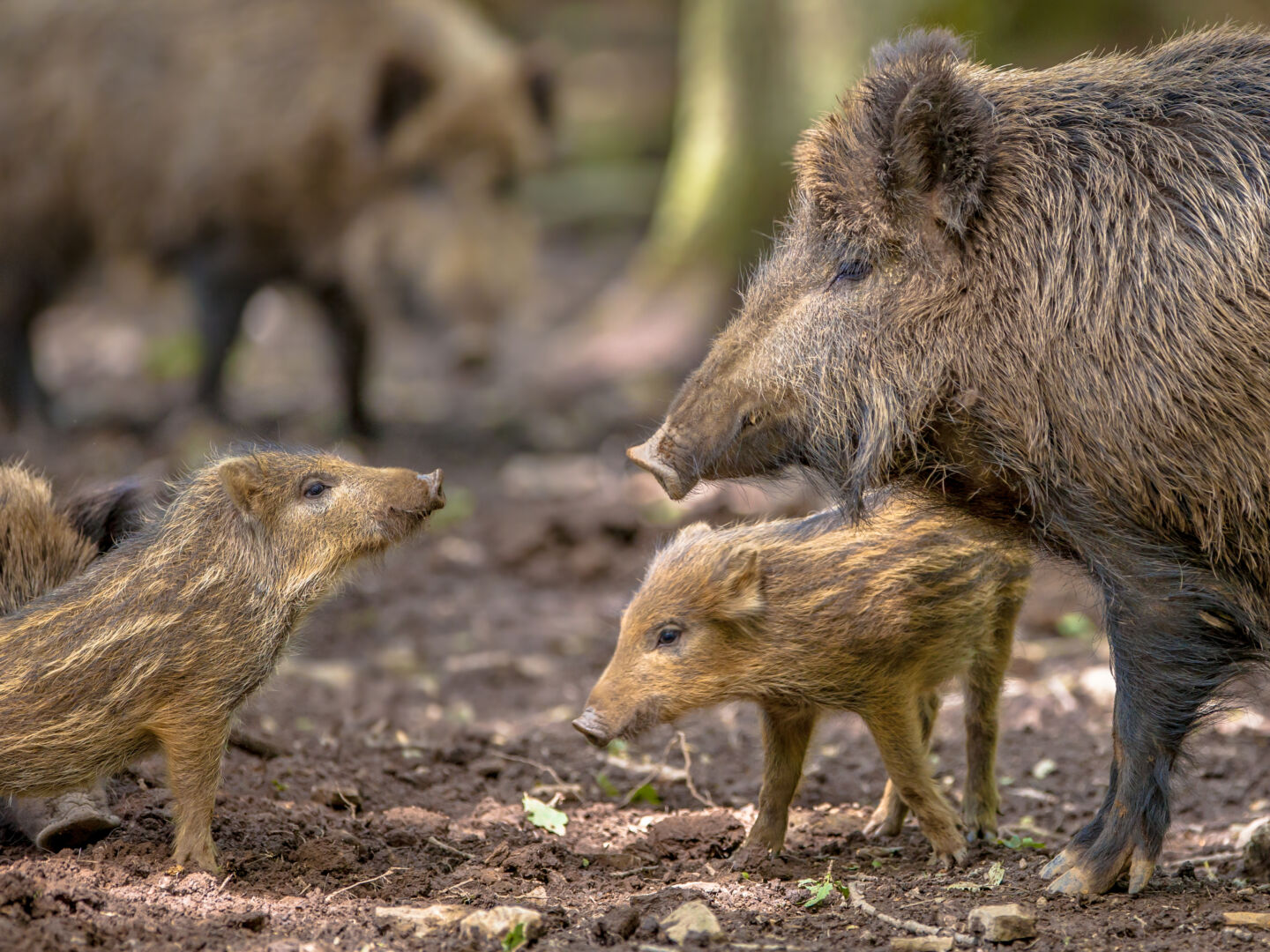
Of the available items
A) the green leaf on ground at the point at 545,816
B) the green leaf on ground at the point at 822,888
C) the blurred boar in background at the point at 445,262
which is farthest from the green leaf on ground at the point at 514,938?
the blurred boar in background at the point at 445,262

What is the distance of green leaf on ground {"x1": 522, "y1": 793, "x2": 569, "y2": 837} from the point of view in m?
4.54

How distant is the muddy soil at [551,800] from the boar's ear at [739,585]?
721 mm

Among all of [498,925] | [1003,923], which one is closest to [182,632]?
[498,925]

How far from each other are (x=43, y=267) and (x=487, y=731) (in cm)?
629

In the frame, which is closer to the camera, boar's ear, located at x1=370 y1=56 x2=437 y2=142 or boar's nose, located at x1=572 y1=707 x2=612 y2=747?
boar's nose, located at x1=572 y1=707 x2=612 y2=747

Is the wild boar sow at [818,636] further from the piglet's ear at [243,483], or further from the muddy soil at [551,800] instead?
the piglet's ear at [243,483]

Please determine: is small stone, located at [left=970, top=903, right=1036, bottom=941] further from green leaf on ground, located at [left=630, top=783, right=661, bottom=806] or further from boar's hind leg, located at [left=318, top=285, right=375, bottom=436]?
boar's hind leg, located at [left=318, top=285, right=375, bottom=436]

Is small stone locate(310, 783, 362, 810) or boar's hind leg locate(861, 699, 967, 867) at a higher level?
boar's hind leg locate(861, 699, 967, 867)

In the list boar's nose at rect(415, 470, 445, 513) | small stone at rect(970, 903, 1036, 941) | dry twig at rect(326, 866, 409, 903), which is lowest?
dry twig at rect(326, 866, 409, 903)

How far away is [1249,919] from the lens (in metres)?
3.59

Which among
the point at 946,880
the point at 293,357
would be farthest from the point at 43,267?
the point at 946,880

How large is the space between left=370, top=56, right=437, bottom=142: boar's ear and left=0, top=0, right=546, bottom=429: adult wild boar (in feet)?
0.03

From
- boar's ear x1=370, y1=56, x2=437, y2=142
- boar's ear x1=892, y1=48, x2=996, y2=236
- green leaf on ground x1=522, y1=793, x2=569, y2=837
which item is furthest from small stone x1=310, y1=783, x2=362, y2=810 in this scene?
boar's ear x1=370, y1=56, x2=437, y2=142

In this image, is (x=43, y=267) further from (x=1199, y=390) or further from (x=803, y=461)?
(x=1199, y=390)
